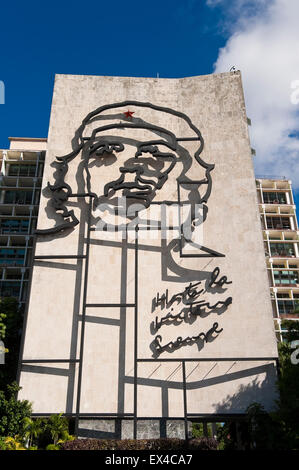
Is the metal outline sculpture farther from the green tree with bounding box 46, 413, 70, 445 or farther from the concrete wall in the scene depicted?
the green tree with bounding box 46, 413, 70, 445

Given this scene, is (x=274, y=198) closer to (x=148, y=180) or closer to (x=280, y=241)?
(x=280, y=241)

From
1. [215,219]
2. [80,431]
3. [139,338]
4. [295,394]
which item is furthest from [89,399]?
[215,219]

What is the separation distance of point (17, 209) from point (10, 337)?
20898mm

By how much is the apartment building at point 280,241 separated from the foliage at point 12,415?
3729 centimetres

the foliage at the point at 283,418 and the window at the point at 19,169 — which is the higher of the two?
the window at the point at 19,169

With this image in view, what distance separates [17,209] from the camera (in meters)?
45.9

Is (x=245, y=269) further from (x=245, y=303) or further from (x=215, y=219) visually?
(x=215, y=219)

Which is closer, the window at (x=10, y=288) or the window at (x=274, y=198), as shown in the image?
the window at (x=10, y=288)

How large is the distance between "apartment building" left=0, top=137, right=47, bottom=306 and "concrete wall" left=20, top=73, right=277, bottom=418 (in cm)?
1932

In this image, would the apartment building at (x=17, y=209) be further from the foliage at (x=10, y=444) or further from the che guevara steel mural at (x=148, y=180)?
the foliage at (x=10, y=444)

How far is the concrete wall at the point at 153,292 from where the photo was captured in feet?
68.0

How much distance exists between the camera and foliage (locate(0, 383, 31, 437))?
18953 mm

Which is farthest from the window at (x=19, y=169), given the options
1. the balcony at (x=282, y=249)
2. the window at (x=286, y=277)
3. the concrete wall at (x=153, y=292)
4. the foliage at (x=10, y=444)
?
the foliage at (x=10, y=444)

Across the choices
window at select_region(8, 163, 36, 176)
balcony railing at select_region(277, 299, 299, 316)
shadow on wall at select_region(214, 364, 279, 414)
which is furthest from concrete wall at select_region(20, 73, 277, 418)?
balcony railing at select_region(277, 299, 299, 316)
